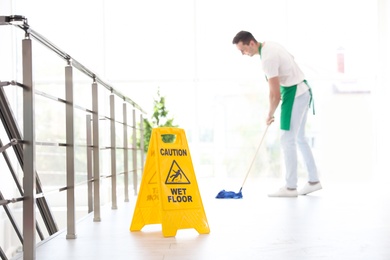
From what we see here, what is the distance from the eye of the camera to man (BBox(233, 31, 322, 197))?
4.83 meters

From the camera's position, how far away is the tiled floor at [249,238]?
212cm

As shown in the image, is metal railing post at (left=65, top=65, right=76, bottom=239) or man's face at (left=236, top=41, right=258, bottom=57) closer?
metal railing post at (left=65, top=65, right=76, bottom=239)

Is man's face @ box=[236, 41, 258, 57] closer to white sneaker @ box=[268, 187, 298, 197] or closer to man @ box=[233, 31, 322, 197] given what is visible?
man @ box=[233, 31, 322, 197]

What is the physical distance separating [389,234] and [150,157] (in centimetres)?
113

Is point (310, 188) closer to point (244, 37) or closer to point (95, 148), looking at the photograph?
point (244, 37)

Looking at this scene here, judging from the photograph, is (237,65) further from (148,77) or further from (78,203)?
(78,203)

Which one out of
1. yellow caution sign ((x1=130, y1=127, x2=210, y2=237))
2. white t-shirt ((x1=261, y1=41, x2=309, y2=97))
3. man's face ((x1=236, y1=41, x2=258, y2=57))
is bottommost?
yellow caution sign ((x1=130, y1=127, x2=210, y2=237))

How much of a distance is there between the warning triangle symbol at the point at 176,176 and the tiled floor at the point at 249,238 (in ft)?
0.76

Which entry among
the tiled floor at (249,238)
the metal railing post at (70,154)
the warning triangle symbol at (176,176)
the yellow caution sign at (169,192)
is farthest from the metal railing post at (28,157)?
the warning triangle symbol at (176,176)

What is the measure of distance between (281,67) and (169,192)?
8.18 ft

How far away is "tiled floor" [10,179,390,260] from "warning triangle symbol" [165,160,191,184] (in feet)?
0.76

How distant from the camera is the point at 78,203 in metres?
8.29

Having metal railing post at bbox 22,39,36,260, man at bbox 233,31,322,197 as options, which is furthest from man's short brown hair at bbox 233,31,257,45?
metal railing post at bbox 22,39,36,260

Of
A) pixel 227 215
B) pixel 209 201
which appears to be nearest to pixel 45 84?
pixel 209 201
